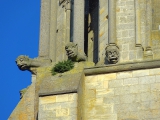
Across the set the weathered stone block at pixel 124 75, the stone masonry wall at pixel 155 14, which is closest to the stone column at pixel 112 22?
the stone masonry wall at pixel 155 14

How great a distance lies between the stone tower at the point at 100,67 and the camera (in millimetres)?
25219

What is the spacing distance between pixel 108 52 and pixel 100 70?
1.98 feet

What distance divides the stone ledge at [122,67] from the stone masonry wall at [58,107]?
3.12 ft

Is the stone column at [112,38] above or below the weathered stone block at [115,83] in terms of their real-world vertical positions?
above

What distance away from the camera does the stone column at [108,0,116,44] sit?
26.8m

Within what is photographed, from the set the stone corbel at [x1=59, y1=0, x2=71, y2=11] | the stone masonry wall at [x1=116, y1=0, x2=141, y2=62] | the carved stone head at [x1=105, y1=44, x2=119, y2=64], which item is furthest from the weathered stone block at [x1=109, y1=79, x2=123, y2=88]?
the stone corbel at [x1=59, y1=0, x2=71, y2=11]

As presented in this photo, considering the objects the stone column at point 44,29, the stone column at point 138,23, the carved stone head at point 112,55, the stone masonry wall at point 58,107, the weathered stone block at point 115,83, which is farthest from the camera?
the stone column at point 44,29

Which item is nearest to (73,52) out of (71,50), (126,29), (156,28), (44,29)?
(71,50)

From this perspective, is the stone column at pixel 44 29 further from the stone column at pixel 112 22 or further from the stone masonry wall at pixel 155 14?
the stone masonry wall at pixel 155 14

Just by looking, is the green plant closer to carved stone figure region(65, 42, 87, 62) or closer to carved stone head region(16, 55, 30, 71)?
carved stone figure region(65, 42, 87, 62)

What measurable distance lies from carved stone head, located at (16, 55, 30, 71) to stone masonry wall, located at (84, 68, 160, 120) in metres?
2.19

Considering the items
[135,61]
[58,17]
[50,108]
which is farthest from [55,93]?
[58,17]

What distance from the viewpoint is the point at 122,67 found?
25.6 metres

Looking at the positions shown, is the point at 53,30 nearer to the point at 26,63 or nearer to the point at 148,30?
the point at 26,63
